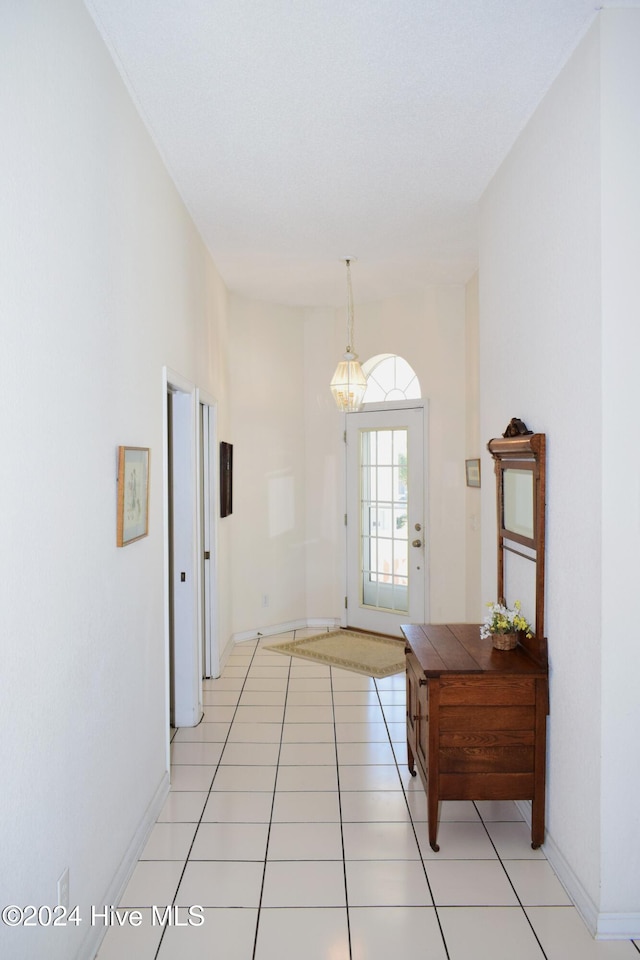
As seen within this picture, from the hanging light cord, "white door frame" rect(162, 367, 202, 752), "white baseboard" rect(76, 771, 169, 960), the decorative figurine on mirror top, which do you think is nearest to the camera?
"white baseboard" rect(76, 771, 169, 960)

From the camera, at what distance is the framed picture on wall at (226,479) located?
528 centimetres

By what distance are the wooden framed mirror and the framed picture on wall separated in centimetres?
246

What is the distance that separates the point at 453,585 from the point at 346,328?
2.51m

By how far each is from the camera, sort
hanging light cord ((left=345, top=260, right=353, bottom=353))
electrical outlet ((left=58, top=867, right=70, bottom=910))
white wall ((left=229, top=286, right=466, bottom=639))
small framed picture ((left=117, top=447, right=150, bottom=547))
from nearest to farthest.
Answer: electrical outlet ((left=58, top=867, right=70, bottom=910)), small framed picture ((left=117, top=447, right=150, bottom=547)), hanging light cord ((left=345, top=260, right=353, bottom=353)), white wall ((left=229, top=286, right=466, bottom=639))

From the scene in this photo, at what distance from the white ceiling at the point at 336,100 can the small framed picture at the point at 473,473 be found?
1634 millimetres

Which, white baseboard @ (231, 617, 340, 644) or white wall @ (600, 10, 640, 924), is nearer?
white wall @ (600, 10, 640, 924)

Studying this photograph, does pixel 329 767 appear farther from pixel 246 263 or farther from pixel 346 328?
pixel 346 328

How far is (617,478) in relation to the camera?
7.22 feet

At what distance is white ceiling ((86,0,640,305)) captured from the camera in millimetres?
2252

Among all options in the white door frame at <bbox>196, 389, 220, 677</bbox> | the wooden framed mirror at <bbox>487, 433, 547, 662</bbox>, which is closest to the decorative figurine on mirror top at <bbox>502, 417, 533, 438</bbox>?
the wooden framed mirror at <bbox>487, 433, 547, 662</bbox>

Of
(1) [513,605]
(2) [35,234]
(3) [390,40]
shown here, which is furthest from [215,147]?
(1) [513,605]

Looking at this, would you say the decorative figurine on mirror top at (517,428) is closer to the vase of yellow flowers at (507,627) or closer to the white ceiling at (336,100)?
the vase of yellow flowers at (507,627)

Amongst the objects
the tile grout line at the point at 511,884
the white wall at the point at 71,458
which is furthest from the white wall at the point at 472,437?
the white wall at the point at 71,458

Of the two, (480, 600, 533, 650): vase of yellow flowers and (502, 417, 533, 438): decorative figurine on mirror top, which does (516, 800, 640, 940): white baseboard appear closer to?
(480, 600, 533, 650): vase of yellow flowers
